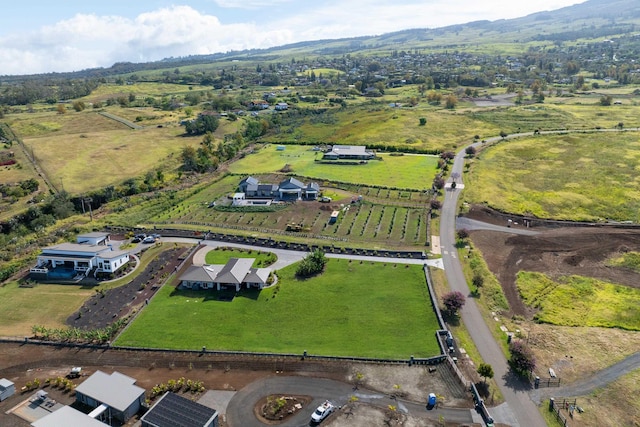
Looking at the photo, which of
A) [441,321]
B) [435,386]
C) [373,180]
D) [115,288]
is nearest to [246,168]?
[373,180]

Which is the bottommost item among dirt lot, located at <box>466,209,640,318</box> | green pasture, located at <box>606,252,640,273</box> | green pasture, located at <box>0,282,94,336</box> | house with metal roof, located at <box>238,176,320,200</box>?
green pasture, located at <box>606,252,640,273</box>

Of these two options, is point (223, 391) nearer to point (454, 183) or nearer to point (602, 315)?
point (602, 315)

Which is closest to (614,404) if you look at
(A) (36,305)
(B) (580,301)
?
(B) (580,301)

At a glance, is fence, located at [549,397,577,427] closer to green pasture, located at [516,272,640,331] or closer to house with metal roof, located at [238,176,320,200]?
green pasture, located at [516,272,640,331]

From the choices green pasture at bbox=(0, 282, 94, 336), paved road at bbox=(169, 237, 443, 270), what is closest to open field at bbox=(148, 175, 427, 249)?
paved road at bbox=(169, 237, 443, 270)

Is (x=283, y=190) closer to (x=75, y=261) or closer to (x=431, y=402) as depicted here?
(x=75, y=261)

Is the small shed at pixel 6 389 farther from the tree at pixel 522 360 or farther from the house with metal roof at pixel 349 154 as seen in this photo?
the house with metal roof at pixel 349 154

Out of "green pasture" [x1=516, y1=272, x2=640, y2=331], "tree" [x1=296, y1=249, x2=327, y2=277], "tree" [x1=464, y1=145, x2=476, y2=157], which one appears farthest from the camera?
"tree" [x1=464, y1=145, x2=476, y2=157]
